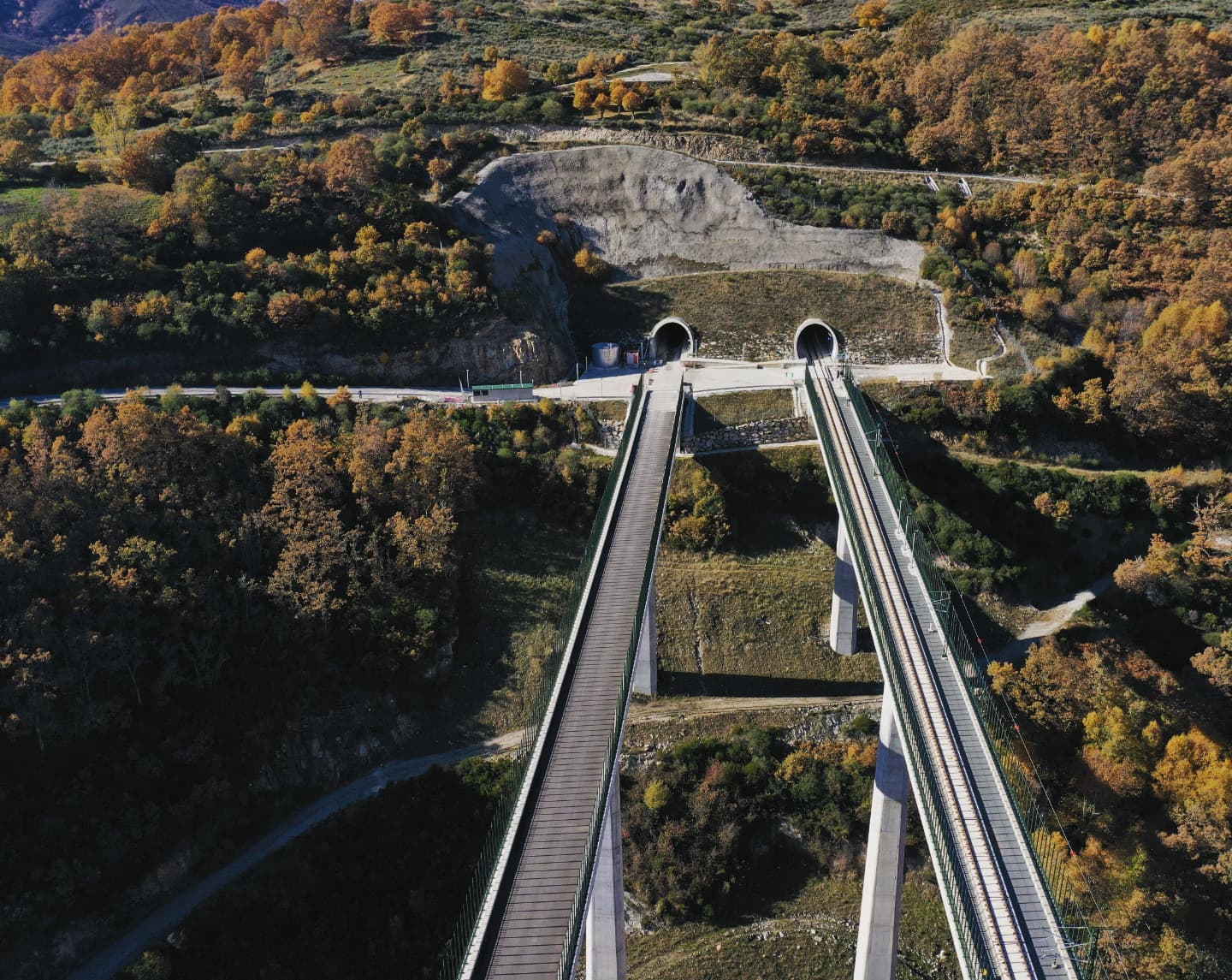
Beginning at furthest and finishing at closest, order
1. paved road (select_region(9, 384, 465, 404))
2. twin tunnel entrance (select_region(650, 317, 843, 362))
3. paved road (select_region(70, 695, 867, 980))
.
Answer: twin tunnel entrance (select_region(650, 317, 843, 362)) < paved road (select_region(9, 384, 465, 404)) < paved road (select_region(70, 695, 867, 980))

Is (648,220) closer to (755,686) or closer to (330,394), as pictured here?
(330,394)

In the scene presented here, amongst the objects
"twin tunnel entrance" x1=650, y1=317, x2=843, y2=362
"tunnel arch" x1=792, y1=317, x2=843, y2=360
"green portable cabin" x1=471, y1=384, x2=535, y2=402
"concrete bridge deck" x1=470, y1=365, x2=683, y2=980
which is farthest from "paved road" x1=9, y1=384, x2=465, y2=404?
"tunnel arch" x1=792, y1=317, x2=843, y2=360

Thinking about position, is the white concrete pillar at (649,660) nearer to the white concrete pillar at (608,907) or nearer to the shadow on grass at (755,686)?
the shadow on grass at (755,686)

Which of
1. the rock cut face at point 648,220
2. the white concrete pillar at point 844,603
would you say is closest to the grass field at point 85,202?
the rock cut face at point 648,220

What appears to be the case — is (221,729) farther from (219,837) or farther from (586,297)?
(586,297)

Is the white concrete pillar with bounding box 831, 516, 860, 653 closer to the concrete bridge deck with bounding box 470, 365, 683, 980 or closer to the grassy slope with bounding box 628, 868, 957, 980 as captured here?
the concrete bridge deck with bounding box 470, 365, 683, 980

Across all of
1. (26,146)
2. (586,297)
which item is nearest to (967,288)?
(586,297)
